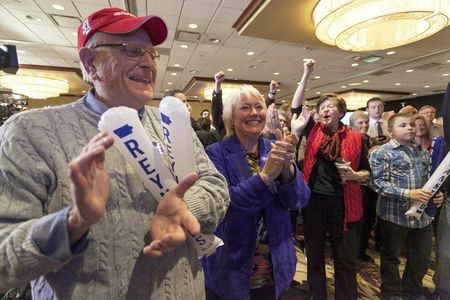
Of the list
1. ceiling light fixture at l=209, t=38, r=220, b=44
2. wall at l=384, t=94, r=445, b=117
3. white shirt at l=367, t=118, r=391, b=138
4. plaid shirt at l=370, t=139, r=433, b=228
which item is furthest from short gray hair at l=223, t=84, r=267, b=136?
wall at l=384, t=94, r=445, b=117

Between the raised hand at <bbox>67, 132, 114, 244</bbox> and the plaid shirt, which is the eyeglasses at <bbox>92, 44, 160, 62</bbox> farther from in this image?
the plaid shirt

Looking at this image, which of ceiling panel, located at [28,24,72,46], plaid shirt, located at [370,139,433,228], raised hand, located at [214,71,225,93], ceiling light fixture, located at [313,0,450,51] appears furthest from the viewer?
ceiling panel, located at [28,24,72,46]

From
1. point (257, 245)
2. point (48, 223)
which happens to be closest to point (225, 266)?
point (257, 245)

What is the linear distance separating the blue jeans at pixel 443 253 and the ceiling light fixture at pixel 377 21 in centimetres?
209

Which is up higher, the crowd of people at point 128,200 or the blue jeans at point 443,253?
the crowd of people at point 128,200

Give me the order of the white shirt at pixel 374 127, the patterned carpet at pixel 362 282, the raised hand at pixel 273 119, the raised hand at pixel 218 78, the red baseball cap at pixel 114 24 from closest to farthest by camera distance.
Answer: the red baseball cap at pixel 114 24 < the raised hand at pixel 273 119 < the raised hand at pixel 218 78 < the patterned carpet at pixel 362 282 < the white shirt at pixel 374 127

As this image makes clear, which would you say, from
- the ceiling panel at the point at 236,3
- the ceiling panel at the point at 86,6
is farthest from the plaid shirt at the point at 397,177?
the ceiling panel at the point at 86,6

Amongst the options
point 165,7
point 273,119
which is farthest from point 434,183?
point 165,7

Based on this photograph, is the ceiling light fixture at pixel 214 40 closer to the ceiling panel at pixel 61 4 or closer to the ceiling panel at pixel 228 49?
the ceiling panel at pixel 228 49

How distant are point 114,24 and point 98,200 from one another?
48 centimetres

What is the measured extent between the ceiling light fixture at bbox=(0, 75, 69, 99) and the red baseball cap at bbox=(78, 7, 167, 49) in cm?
928

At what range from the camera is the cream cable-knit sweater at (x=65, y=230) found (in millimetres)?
529

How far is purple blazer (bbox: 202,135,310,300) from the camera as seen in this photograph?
119 centimetres

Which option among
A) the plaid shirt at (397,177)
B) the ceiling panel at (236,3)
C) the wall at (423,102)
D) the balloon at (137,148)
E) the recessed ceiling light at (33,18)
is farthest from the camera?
the wall at (423,102)
